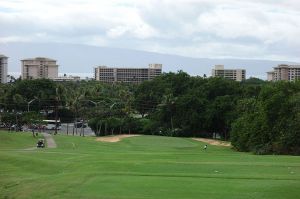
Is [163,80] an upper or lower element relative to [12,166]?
upper

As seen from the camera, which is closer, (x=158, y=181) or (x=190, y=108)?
(x=158, y=181)

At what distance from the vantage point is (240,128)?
199 ft

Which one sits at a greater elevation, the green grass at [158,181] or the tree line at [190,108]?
the tree line at [190,108]

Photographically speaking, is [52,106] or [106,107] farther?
[52,106]

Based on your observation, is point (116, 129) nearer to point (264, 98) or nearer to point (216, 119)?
point (216, 119)

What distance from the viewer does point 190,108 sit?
96.1 meters

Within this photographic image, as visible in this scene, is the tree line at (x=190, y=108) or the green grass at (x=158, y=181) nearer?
the green grass at (x=158, y=181)

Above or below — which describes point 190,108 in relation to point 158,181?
above

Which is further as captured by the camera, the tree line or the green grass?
the tree line

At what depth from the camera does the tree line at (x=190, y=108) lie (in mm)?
53781

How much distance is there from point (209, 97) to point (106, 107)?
2826cm

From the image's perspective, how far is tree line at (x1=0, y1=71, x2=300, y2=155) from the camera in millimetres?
53781

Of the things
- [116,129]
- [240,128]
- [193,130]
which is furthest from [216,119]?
[240,128]

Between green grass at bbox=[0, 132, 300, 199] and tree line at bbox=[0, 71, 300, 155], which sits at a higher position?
tree line at bbox=[0, 71, 300, 155]
